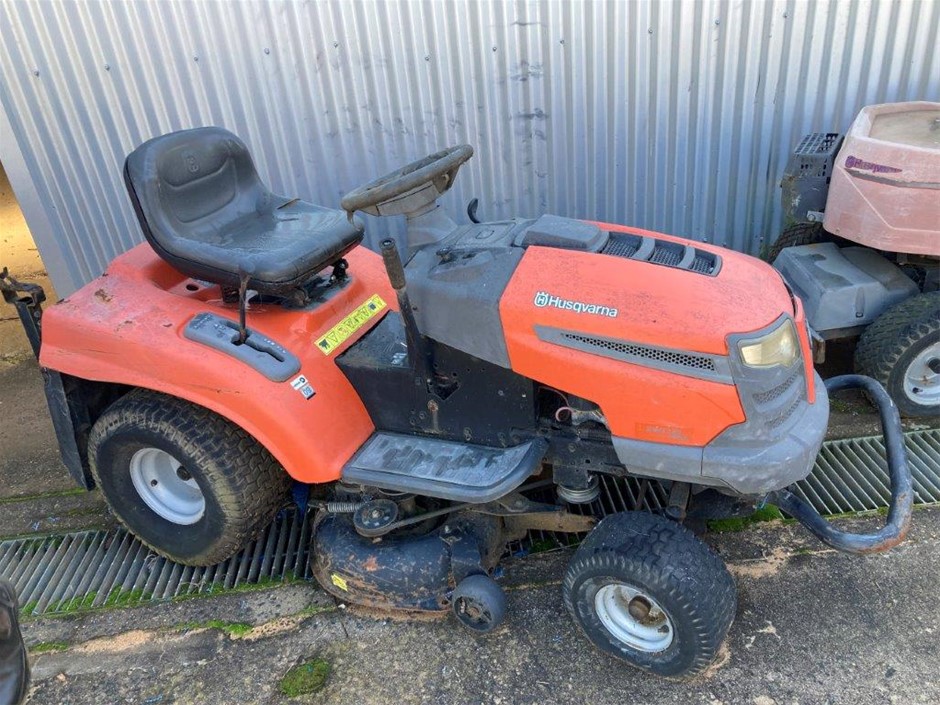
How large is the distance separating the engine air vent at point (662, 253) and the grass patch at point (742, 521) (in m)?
1.09

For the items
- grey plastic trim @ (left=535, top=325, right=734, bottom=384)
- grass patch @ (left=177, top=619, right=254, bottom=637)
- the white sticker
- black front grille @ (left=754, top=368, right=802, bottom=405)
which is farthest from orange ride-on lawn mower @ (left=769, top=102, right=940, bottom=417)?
grass patch @ (left=177, top=619, right=254, bottom=637)

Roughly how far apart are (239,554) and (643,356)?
6.31 feet

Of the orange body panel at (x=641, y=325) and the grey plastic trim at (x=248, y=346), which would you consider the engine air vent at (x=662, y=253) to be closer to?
the orange body panel at (x=641, y=325)

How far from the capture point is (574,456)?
2322mm

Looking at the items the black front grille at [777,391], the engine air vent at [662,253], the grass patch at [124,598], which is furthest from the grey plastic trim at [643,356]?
the grass patch at [124,598]

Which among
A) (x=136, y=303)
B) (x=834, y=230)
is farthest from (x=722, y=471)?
(x=136, y=303)

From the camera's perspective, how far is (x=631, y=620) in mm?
2336

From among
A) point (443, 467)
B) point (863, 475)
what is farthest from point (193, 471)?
point (863, 475)

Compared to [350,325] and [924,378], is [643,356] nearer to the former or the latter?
[350,325]

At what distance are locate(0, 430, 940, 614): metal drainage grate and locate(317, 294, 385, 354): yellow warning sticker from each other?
0.90 meters

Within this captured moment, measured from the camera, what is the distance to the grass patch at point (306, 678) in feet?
7.92

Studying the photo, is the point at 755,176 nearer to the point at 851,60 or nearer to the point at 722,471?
the point at 851,60

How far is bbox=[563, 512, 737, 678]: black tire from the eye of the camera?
2.11 meters

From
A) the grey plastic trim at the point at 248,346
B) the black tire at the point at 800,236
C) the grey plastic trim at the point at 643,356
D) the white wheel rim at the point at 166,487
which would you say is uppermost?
the grey plastic trim at the point at 643,356
